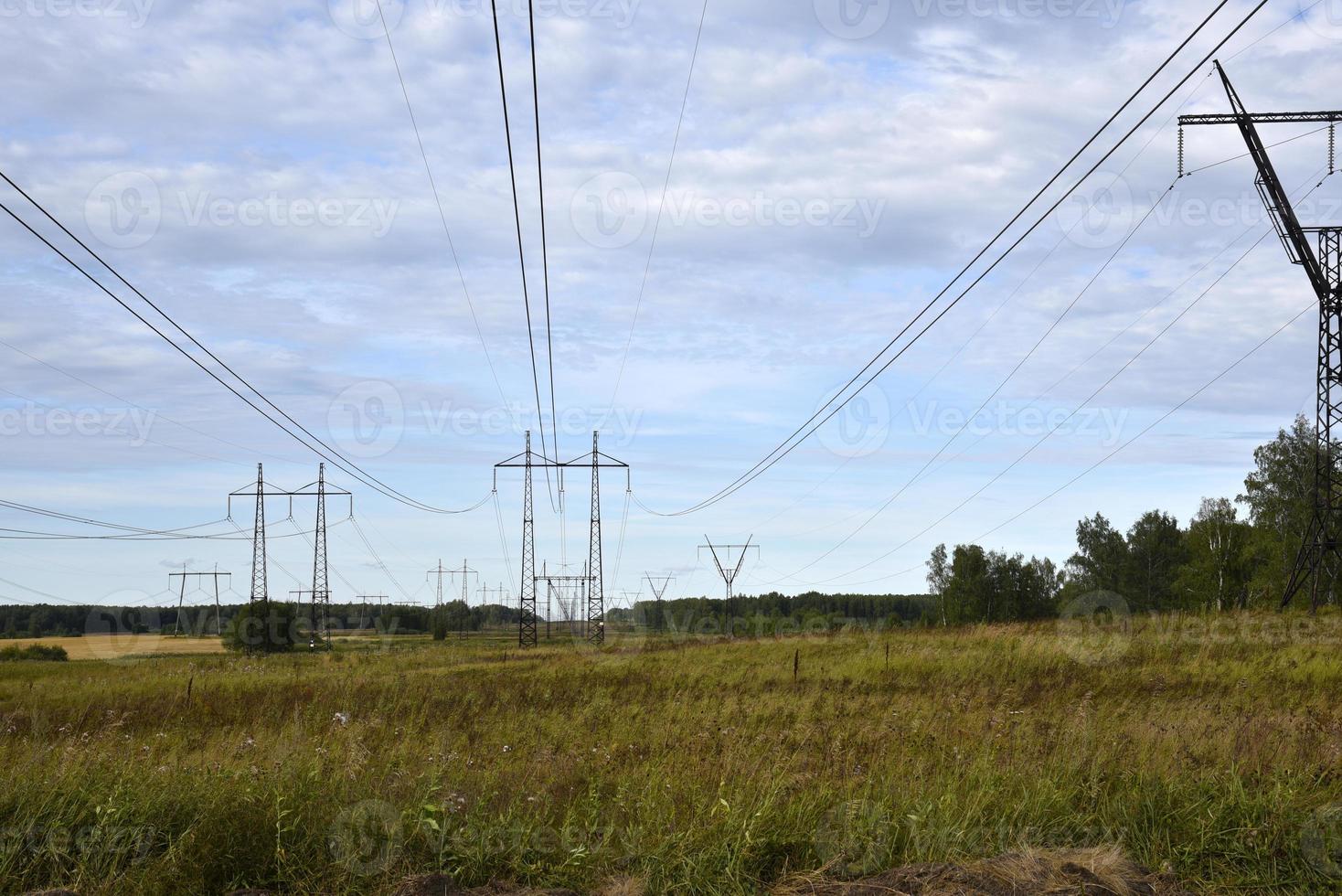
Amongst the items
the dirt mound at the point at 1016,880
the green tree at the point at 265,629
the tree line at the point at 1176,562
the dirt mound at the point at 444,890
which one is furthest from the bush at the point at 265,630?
the dirt mound at the point at 1016,880

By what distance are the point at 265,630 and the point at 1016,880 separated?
62.4 metres

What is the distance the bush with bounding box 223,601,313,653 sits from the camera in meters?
61.1

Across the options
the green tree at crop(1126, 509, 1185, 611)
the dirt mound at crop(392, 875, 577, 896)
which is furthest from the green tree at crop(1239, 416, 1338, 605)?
the dirt mound at crop(392, 875, 577, 896)

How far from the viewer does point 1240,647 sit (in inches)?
839

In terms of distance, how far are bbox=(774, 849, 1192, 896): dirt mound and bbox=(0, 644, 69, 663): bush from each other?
6638 centimetres

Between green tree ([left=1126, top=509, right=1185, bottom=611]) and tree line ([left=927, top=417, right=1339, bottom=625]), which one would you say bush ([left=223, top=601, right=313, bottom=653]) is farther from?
green tree ([left=1126, top=509, right=1185, bottom=611])

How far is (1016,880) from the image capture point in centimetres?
583

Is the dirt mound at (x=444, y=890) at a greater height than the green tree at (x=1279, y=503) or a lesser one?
lesser

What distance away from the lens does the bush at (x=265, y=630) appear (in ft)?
201

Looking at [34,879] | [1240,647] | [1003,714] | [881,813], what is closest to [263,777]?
[34,879]

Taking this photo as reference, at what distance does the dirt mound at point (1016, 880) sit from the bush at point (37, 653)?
66.4 meters

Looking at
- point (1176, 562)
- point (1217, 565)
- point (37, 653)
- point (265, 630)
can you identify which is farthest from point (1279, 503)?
point (37, 653)

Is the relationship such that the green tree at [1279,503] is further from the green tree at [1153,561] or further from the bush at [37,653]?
the bush at [37,653]

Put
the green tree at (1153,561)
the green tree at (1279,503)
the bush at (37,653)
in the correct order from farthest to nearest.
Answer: the green tree at (1153,561) → the bush at (37,653) → the green tree at (1279,503)
